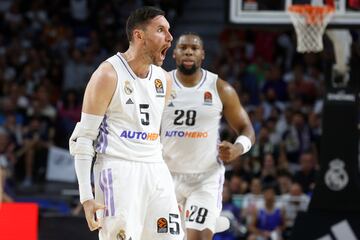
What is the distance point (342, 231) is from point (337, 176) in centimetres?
68

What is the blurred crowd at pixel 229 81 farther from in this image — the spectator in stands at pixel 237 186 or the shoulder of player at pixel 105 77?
the shoulder of player at pixel 105 77

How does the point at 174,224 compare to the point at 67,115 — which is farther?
the point at 67,115

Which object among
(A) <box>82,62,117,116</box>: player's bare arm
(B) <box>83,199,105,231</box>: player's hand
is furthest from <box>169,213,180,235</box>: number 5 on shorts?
(A) <box>82,62,117,116</box>: player's bare arm

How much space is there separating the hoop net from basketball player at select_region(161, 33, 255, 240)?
7.91 feet

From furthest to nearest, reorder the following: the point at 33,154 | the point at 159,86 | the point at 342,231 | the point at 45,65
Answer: the point at 45,65, the point at 33,154, the point at 342,231, the point at 159,86

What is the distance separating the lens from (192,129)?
333 inches

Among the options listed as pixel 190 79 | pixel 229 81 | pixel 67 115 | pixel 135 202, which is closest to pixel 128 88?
pixel 135 202

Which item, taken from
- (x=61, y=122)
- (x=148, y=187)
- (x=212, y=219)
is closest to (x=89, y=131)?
(x=148, y=187)

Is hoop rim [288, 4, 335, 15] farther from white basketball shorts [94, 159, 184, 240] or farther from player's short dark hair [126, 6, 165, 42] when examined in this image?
white basketball shorts [94, 159, 184, 240]

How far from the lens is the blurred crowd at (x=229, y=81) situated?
13086mm

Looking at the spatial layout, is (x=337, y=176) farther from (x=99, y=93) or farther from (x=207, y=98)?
(x=99, y=93)

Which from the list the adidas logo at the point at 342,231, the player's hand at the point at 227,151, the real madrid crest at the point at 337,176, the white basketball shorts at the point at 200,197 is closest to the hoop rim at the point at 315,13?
the real madrid crest at the point at 337,176

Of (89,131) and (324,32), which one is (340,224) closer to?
(324,32)

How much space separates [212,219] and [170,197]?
1.88 m
